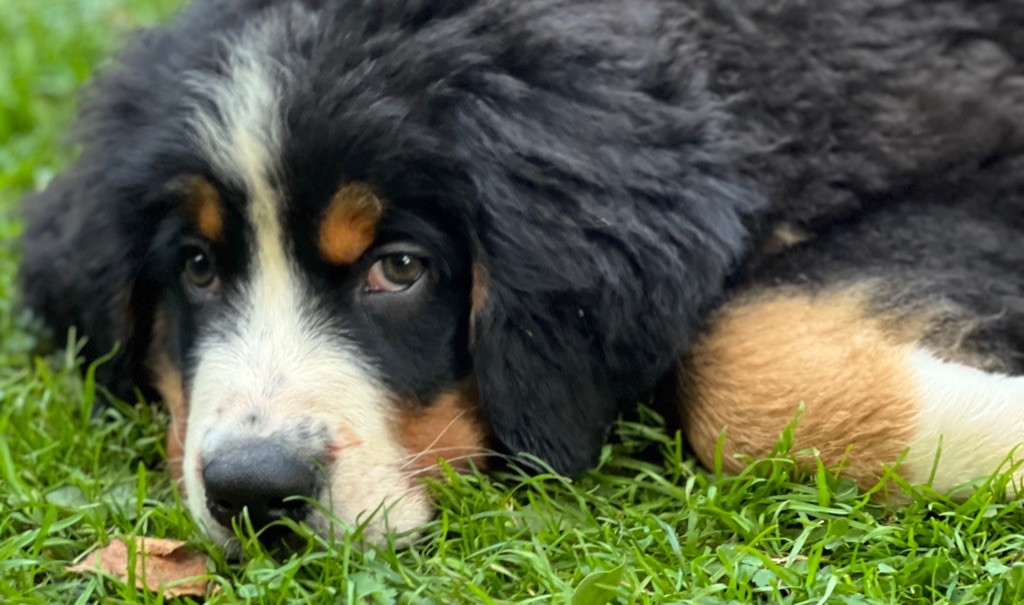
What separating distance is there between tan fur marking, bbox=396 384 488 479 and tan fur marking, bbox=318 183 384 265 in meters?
0.46

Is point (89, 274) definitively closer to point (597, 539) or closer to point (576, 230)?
point (576, 230)

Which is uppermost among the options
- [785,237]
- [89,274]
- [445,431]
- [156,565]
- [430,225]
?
[430,225]

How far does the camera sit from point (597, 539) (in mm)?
3430

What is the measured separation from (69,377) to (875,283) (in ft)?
9.03

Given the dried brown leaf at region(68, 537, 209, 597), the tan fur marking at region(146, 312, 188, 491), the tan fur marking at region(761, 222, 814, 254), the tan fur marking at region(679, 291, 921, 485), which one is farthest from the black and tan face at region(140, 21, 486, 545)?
the tan fur marking at region(761, 222, 814, 254)

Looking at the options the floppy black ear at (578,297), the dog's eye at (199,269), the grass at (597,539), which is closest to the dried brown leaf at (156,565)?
the grass at (597,539)

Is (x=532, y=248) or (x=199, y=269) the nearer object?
(x=532, y=248)

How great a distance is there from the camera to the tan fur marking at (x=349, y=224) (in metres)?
3.66

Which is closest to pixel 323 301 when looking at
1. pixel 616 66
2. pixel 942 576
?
pixel 616 66

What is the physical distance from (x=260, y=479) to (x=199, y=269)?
A: 0.94m

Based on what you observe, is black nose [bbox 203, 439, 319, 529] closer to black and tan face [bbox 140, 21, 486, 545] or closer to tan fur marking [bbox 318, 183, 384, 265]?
black and tan face [bbox 140, 21, 486, 545]

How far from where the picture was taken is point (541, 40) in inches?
151

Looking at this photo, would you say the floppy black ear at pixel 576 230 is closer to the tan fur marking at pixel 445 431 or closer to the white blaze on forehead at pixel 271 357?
the tan fur marking at pixel 445 431

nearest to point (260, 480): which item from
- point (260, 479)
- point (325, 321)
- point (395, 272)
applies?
point (260, 479)
